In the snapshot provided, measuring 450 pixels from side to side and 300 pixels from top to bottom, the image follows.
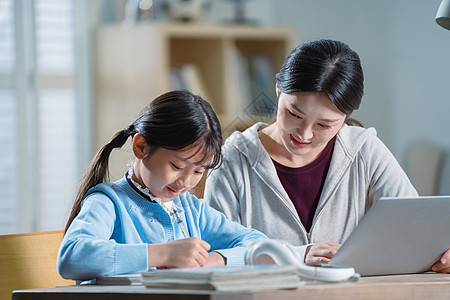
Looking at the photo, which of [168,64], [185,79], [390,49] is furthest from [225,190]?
[390,49]

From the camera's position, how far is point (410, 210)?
1111 millimetres

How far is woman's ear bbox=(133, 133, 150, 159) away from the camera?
A: 51.3 inches

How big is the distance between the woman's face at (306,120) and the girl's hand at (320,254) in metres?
0.26

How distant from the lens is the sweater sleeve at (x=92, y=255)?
111 cm

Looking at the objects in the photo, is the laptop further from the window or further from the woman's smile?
the window

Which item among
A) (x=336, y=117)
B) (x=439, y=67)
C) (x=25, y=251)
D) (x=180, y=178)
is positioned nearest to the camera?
(x=180, y=178)

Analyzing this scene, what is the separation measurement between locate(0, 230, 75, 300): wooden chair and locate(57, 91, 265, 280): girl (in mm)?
143

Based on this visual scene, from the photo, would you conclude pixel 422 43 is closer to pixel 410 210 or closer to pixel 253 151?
pixel 253 151

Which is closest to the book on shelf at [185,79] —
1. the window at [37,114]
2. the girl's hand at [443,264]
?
the window at [37,114]

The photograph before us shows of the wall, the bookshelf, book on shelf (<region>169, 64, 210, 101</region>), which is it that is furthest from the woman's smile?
the wall

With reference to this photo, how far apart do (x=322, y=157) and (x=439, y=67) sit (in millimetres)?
1665

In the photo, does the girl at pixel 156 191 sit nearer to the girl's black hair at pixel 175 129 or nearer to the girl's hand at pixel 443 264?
the girl's black hair at pixel 175 129

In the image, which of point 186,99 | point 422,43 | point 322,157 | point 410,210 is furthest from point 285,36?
point 410,210

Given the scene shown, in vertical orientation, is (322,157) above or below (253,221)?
above
